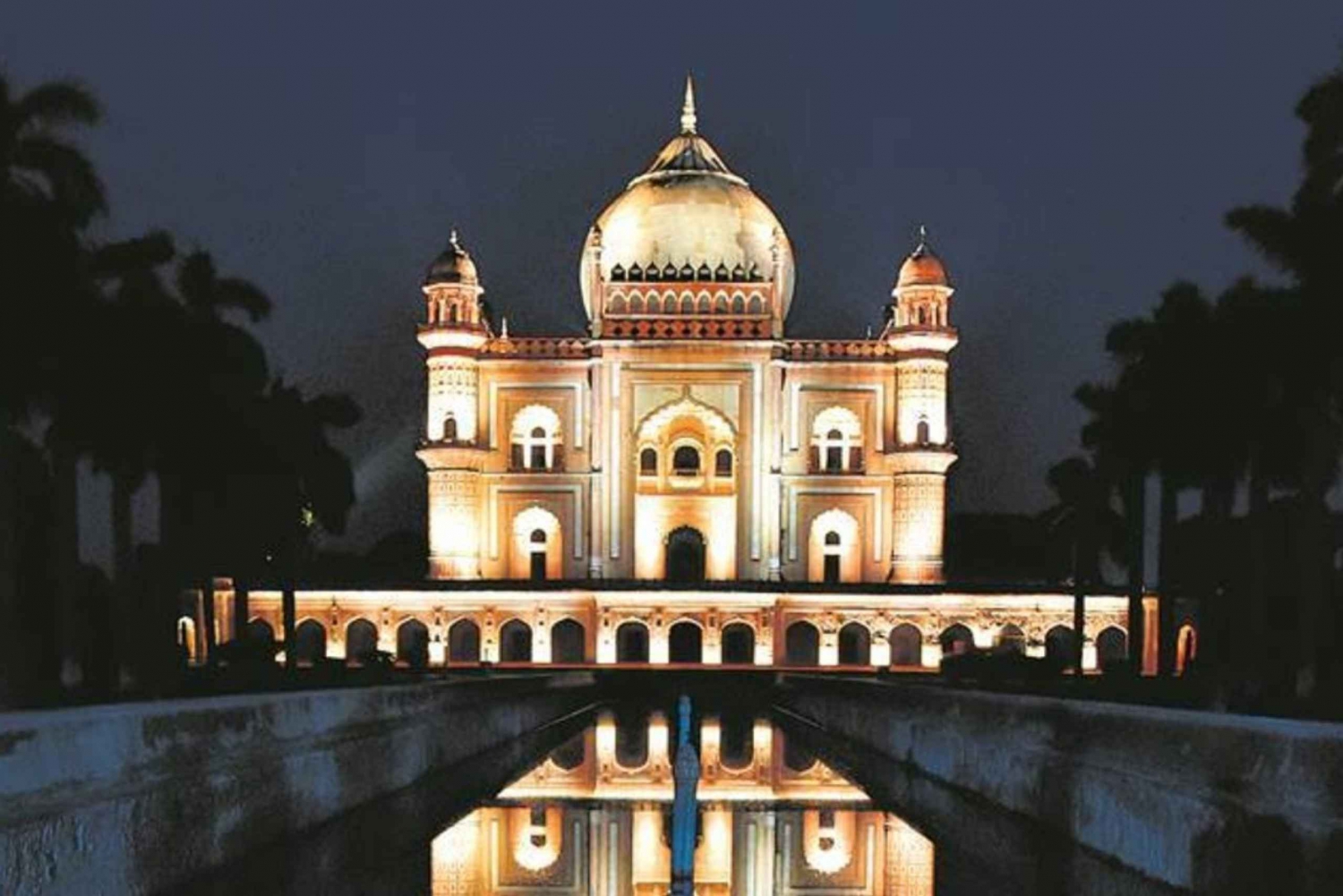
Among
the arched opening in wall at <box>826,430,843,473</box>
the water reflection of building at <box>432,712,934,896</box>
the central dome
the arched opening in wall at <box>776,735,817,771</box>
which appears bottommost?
the arched opening in wall at <box>776,735,817,771</box>

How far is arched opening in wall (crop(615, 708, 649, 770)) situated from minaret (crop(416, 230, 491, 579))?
21880mm

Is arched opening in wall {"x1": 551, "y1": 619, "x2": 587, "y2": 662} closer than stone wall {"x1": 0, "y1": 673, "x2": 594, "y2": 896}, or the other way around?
stone wall {"x1": 0, "y1": 673, "x2": 594, "y2": 896}

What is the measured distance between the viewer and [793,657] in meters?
64.3

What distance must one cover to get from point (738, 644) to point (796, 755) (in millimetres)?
39601

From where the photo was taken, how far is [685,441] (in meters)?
68.6

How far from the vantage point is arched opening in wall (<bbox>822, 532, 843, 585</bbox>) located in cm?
6825

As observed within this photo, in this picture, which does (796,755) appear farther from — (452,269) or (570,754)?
(452,269)

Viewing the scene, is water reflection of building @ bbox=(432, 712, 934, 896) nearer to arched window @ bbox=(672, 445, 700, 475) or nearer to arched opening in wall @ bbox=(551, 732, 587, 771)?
arched opening in wall @ bbox=(551, 732, 587, 771)

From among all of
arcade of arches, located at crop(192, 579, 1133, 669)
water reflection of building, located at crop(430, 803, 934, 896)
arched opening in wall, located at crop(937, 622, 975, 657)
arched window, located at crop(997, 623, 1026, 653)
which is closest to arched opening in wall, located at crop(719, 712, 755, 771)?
water reflection of building, located at crop(430, 803, 934, 896)

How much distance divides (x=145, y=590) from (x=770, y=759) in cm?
2957

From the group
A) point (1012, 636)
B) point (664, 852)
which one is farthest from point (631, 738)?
point (1012, 636)

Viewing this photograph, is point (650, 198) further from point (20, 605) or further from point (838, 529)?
point (20, 605)

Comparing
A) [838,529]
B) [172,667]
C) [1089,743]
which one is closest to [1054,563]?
[838,529]

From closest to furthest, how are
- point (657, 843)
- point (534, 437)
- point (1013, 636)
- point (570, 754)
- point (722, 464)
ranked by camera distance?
point (657, 843), point (570, 754), point (1013, 636), point (534, 437), point (722, 464)
